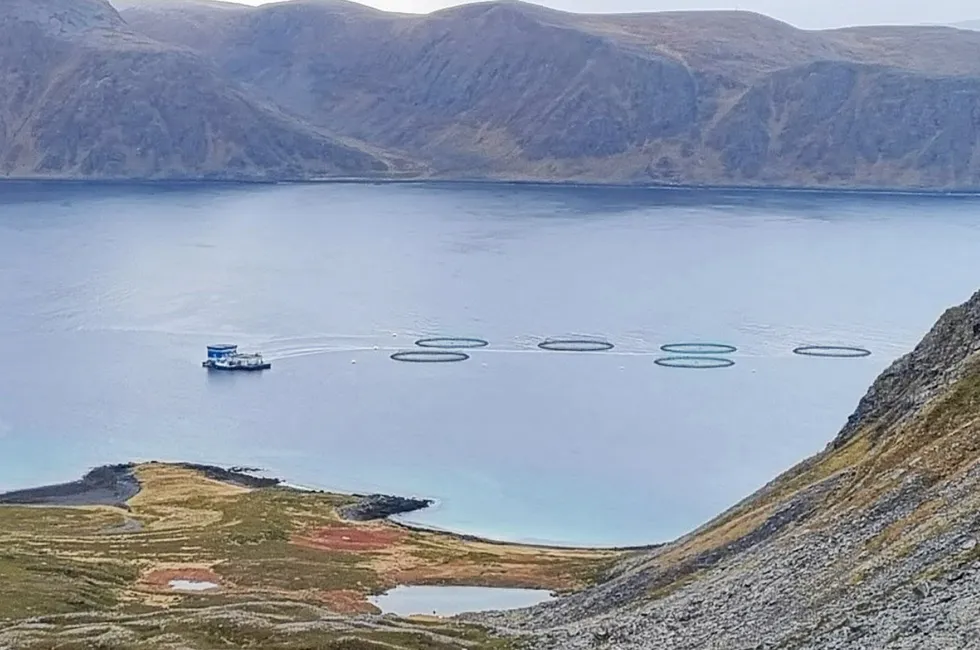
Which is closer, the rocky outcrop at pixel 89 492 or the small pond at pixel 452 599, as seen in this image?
the small pond at pixel 452 599

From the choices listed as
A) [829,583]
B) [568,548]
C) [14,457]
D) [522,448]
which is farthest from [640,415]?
[829,583]

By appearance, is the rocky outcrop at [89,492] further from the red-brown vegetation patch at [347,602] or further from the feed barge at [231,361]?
the feed barge at [231,361]

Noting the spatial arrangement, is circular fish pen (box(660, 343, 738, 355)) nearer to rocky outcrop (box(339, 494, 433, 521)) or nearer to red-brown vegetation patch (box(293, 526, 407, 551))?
rocky outcrop (box(339, 494, 433, 521))

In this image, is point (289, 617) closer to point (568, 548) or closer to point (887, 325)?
point (568, 548)

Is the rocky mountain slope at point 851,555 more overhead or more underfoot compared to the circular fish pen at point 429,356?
more overhead

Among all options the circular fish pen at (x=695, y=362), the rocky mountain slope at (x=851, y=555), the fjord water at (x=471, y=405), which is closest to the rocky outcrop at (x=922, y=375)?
the rocky mountain slope at (x=851, y=555)

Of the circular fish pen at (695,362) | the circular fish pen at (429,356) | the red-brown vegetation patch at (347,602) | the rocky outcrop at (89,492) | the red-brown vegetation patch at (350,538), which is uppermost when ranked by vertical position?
the red-brown vegetation patch at (347,602)

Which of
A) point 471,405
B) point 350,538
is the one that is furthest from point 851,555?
point 471,405
